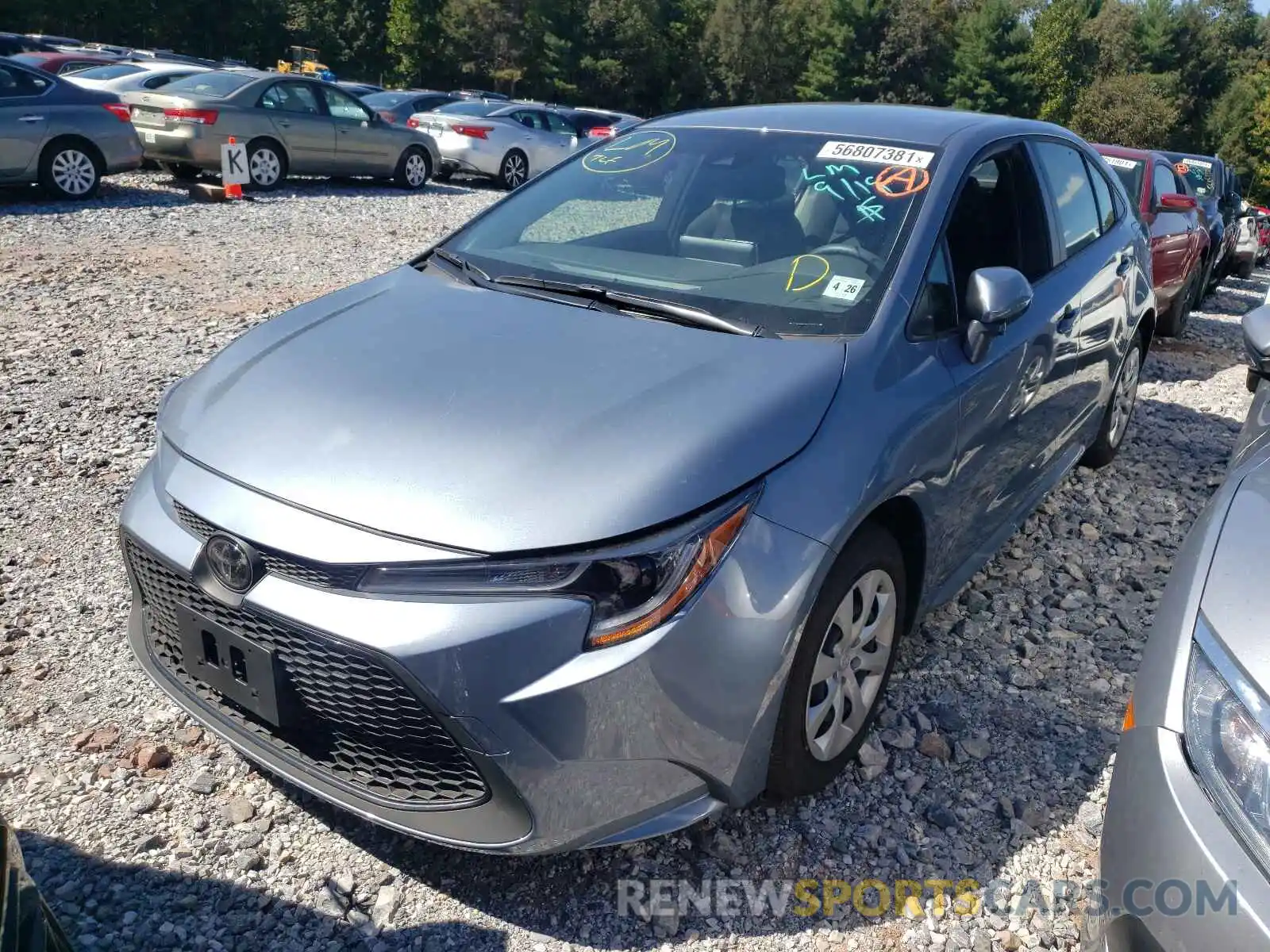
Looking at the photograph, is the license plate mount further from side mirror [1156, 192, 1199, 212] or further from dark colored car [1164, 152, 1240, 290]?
dark colored car [1164, 152, 1240, 290]

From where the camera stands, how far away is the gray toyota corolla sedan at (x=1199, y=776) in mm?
1680

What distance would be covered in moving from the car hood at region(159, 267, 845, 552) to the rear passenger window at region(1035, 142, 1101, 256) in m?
1.95

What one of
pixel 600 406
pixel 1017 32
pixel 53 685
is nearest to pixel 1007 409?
pixel 600 406

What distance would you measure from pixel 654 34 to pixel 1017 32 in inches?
828

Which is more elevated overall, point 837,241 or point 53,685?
point 837,241

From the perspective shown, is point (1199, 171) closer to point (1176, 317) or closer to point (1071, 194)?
point (1176, 317)

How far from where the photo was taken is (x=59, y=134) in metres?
10.4

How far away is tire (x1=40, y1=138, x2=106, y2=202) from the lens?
10.5 meters

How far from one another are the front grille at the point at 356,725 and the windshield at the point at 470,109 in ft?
51.8

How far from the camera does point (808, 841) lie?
264cm

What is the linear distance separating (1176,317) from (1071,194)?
213 inches

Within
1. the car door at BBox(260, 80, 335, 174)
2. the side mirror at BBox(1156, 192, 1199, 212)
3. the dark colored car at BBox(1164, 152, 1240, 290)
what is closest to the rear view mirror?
the side mirror at BBox(1156, 192, 1199, 212)

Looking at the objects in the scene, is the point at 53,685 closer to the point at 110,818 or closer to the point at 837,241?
the point at 110,818

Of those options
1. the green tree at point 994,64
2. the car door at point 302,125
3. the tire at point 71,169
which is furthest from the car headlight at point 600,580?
the green tree at point 994,64
